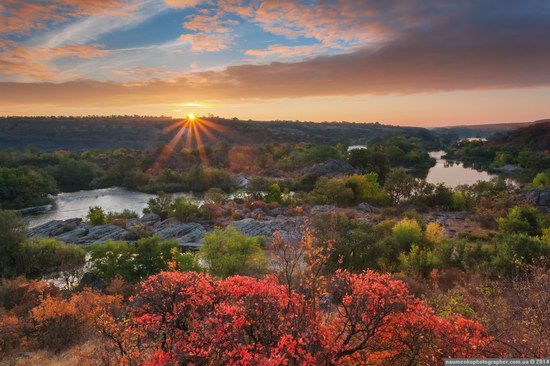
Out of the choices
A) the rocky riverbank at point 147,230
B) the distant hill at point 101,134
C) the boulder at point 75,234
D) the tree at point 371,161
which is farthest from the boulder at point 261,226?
the distant hill at point 101,134

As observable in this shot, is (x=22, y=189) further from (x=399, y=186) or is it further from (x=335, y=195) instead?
(x=399, y=186)

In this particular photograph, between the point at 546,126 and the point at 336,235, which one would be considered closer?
the point at 336,235

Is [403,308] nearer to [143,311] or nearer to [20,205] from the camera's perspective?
[143,311]

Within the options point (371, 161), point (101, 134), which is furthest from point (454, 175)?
point (101, 134)

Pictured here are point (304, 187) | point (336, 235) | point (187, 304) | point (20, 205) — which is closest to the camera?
point (187, 304)

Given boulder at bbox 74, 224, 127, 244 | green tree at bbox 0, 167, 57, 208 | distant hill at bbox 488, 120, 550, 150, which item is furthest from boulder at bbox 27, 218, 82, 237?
distant hill at bbox 488, 120, 550, 150

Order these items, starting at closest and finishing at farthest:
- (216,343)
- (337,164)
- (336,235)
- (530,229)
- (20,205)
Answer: (216,343)
(336,235)
(530,229)
(20,205)
(337,164)

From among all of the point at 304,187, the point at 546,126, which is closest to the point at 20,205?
the point at 304,187
